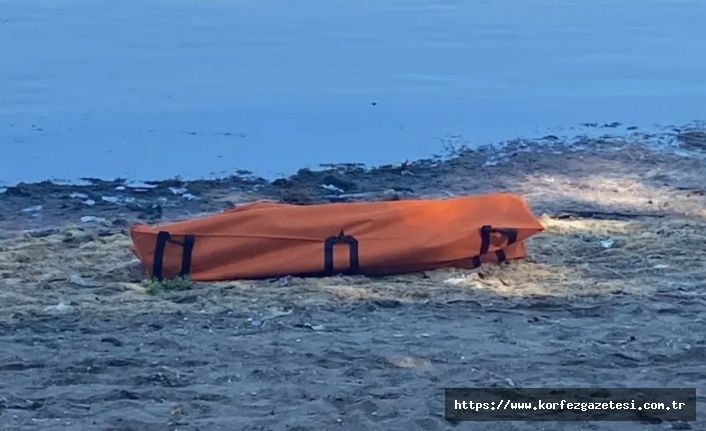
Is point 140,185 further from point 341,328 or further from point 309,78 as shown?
point 341,328

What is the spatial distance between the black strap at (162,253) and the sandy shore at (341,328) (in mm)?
134

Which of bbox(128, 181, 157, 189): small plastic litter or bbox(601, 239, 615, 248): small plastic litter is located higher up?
bbox(128, 181, 157, 189): small plastic litter

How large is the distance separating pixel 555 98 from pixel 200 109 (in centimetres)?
299

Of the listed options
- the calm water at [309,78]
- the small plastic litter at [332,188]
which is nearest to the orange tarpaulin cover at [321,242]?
the small plastic litter at [332,188]

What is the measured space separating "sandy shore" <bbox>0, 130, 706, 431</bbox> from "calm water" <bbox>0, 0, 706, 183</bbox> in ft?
5.14

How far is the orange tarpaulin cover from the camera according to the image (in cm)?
638

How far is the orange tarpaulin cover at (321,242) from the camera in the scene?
6.38 m

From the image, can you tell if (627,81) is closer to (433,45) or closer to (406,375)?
(433,45)

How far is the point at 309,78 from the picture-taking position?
473 inches

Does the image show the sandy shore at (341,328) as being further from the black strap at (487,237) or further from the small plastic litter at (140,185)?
the small plastic litter at (140,185)

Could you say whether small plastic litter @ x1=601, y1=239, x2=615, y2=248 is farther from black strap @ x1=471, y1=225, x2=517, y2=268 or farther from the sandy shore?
black strap @ x1=471, y1=225, x2=517, y2=268

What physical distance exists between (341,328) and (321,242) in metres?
1.01

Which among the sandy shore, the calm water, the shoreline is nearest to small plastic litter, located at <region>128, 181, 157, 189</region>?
the shoreline

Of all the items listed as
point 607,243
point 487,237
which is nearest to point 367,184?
point 607,243
